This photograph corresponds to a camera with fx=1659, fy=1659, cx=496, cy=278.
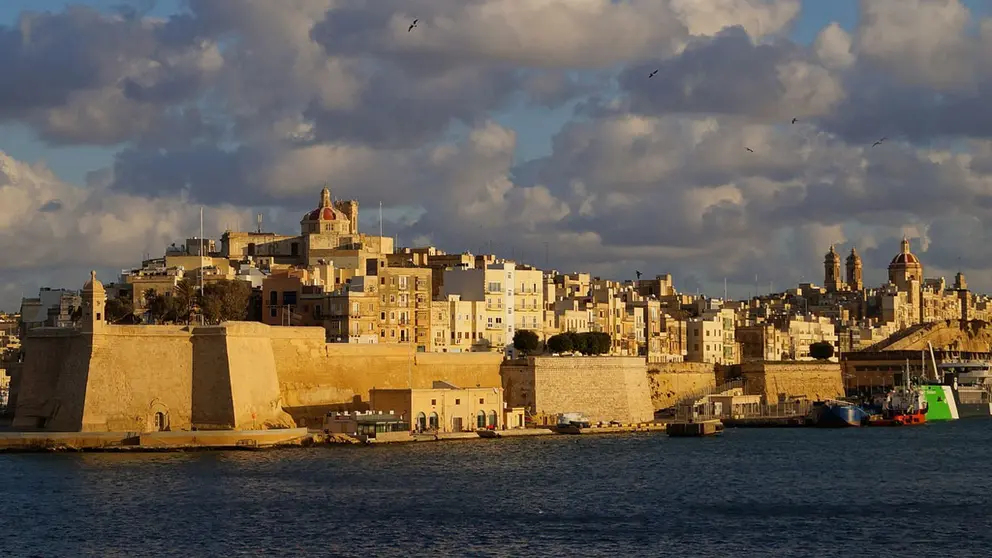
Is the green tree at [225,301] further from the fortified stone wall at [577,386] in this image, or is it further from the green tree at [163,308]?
the fortified stone wall at [577,386]

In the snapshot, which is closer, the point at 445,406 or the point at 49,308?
the point at 445,406

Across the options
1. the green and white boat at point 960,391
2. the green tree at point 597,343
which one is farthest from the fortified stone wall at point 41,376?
the green and white boat at point 960,391

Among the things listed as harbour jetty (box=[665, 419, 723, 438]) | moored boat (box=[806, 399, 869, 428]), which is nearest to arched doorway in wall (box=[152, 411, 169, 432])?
harbour jetty (box=[665, 419, 723, 438])

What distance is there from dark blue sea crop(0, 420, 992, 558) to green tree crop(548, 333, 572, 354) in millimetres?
14801

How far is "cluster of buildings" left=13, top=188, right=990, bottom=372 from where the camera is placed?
64.8 meters

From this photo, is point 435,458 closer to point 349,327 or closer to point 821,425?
point 349,327

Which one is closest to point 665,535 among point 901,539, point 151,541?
point 901,539

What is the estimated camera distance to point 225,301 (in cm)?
6200

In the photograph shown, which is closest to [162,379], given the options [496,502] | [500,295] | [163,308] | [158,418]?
[158,418]

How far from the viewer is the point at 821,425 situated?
7544 centimetres

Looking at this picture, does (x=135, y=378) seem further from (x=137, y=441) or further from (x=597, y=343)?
(x=597, y=343)

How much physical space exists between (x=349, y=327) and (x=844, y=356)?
42.5m

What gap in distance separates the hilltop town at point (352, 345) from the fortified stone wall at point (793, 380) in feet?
0.44

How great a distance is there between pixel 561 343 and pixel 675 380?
7.57m
